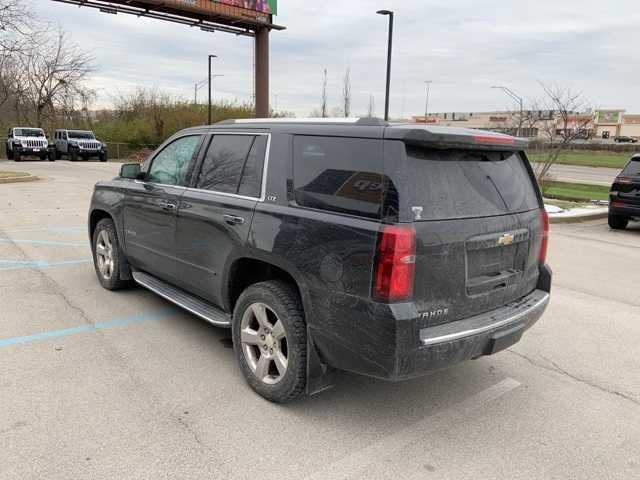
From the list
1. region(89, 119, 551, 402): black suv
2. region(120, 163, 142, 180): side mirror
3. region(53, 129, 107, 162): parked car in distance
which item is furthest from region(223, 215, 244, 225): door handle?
region(53, 129, 107, 162): parked car in distance

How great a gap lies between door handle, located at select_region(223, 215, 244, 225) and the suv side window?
0.59 ft

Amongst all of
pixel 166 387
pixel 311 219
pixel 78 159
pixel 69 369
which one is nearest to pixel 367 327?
pixel 311 219

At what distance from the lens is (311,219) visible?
306 centimetres

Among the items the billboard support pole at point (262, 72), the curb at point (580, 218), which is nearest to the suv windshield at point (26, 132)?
the billboard support pole at point (262, 72)

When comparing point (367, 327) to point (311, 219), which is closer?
point (367, 327)

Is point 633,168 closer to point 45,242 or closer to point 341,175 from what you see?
point 341,175

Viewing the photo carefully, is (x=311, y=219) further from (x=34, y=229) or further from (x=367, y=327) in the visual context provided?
(x=34, y=229)

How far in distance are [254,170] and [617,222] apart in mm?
10269

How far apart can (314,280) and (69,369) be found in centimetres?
205

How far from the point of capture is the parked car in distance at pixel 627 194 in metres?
10.5

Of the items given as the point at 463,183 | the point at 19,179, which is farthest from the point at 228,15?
the point at 463,183

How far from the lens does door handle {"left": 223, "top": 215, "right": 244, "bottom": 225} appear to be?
3574 millimetres

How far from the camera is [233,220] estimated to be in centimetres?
363

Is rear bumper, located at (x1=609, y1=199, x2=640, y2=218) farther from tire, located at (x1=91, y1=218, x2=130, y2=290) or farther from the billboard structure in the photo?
→ the billboard structure
